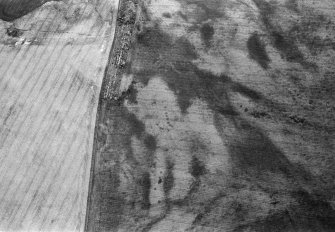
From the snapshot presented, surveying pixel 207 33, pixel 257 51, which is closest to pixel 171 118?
pixel 207 33

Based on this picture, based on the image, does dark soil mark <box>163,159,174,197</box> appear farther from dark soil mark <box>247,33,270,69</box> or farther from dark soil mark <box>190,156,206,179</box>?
dark soil mark <box>247,33,270,69</box>

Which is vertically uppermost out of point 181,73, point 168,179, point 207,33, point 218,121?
point 207,33

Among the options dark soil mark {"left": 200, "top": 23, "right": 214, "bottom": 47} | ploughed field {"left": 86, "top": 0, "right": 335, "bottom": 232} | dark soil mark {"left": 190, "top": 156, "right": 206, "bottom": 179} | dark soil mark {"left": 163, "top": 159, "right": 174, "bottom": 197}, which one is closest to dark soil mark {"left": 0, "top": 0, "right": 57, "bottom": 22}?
ploughed field {"left": 86, "top": 0, "right": 335, "bottom": 232}

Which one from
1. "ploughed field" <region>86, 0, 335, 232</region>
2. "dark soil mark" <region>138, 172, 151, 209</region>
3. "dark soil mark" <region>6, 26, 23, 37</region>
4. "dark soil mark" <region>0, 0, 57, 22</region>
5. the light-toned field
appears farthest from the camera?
"dark soil mark" <region>0, 0, 57, 22</region>

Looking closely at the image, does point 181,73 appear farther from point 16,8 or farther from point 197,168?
point 16,8

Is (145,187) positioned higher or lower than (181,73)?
lower

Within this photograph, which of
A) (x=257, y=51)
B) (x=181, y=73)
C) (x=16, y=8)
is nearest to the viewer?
(x=257, y=51)

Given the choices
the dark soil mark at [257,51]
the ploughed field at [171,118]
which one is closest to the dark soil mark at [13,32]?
the ploughed field at [171,118]
